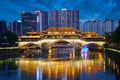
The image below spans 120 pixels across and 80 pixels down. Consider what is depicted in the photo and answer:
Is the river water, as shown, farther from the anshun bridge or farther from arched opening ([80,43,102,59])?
the anshun bridge

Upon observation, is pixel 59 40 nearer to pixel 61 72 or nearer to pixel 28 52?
pixel 28 52

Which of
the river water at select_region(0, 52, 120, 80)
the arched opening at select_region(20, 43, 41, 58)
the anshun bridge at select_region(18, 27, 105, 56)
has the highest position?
the anshun bridge at select_region(18, 27, 105, 56)

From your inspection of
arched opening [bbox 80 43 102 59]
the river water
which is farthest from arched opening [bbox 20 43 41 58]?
the river water

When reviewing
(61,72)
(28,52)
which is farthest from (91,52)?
(61,72)

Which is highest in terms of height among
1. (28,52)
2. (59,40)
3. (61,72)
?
(59,40)

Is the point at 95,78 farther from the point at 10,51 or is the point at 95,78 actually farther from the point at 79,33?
the point at 79,33

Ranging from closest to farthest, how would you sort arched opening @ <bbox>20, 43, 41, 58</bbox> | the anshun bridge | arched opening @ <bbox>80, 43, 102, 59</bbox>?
arched opening @ <bbox>80, 43, 102, 59</bbox>, arched opening @ <bbox>20, 43, 41, 58</bbox>, the anshun bridge

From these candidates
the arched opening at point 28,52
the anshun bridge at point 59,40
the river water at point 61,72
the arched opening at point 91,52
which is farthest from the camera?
the anshun bridge at point 59,40

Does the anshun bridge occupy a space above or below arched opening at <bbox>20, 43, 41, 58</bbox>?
above

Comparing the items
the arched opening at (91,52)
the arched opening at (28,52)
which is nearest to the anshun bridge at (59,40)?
the arched opening at (28,52)

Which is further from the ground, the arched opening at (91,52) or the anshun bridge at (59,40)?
the anshun bridge at (59,40)

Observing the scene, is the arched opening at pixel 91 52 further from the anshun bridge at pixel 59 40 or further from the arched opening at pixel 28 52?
the arched opening at pixel 28 52

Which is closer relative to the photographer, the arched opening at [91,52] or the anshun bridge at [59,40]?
the arched opening at [91,52]

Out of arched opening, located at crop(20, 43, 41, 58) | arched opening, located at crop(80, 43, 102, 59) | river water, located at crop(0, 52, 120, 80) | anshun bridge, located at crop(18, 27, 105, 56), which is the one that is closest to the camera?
river water, located at crop(0, 52, 120, 80)
